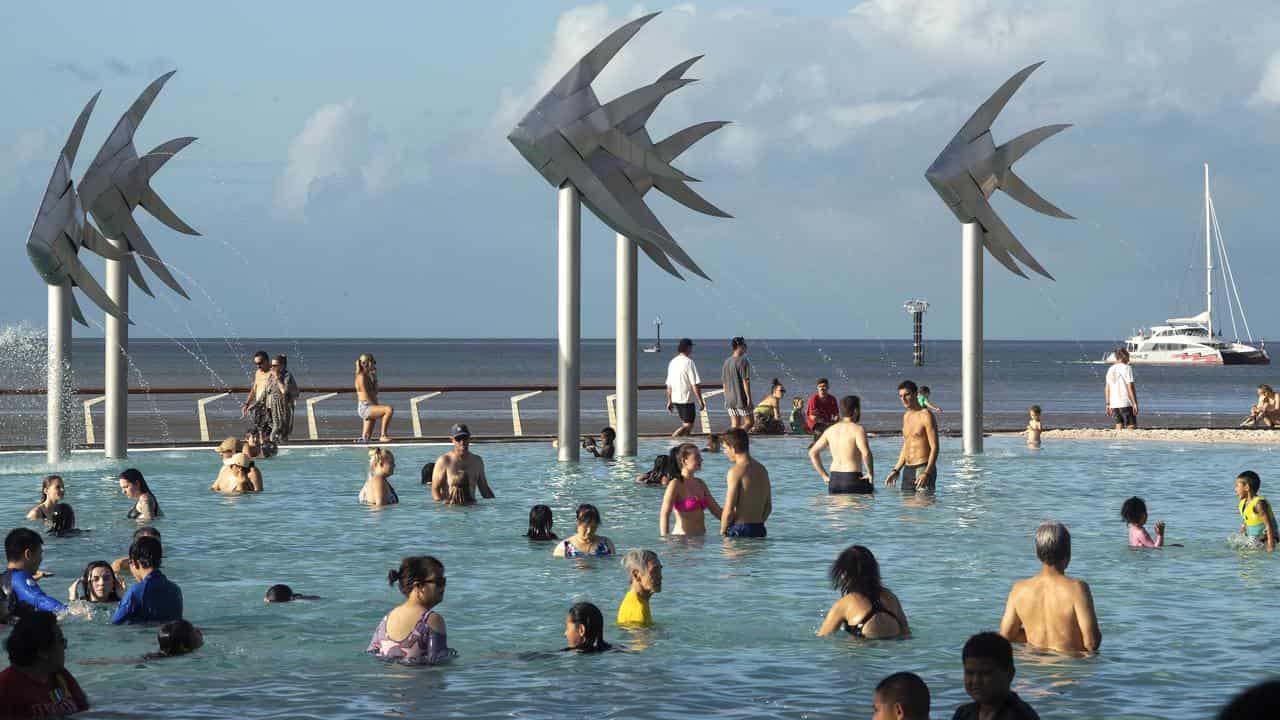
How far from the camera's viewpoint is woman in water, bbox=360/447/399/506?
18750mm

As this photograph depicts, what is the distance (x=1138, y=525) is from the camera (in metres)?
15.2

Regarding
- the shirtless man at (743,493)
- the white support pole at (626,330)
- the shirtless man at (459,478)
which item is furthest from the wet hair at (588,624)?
the white support pole at (626,330)

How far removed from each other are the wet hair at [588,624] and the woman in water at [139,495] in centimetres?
693

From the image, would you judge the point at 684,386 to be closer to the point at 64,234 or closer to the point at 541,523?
the point at 64,234

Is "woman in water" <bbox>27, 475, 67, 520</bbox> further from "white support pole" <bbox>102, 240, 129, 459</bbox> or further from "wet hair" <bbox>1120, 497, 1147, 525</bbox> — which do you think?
"wet hair" <bbox>1120, 497, 1147, 525</bbox>

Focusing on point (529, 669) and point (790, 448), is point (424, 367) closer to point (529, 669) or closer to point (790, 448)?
point (790, 448)

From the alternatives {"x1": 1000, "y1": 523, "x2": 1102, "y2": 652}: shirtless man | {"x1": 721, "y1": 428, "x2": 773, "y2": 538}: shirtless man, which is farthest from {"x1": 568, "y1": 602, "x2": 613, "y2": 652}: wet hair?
{"x1": 721, "y1": 428, "x2": 773, "y2": 538}: shirtless man

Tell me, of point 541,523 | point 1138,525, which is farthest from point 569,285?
point 1138,525

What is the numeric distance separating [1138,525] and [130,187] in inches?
604

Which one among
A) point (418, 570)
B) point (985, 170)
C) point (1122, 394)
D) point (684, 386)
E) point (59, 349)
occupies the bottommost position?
point (418, 570)

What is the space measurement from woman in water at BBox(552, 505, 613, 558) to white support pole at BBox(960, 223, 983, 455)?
1170 centimetres

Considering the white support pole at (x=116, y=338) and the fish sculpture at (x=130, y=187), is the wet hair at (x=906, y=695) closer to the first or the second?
the white support pole at (x=116, y=338)

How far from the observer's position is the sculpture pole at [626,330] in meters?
23.9

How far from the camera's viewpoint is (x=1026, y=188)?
25422 millimetres
